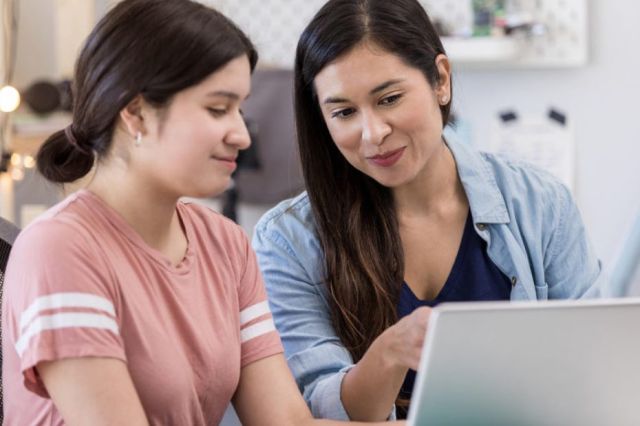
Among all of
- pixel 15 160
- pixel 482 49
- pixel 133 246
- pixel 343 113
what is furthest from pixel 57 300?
pixel 482 49

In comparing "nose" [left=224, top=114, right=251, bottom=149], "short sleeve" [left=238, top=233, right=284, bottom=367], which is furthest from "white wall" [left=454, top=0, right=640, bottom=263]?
"nose" [left=224, top=114, right=251, bottom=149]

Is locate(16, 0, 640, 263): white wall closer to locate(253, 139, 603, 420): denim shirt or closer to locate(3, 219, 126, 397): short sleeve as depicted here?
locate(253, 139, 603, 420): denim shirt

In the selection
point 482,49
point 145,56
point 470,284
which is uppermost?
point 145,56

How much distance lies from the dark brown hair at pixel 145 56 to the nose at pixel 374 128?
0.33 metres

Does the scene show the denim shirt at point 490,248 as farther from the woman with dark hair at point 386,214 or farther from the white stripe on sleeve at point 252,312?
the white stripe on sleeve at point 252,312

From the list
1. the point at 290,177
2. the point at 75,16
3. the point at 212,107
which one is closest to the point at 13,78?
the point at 75,16

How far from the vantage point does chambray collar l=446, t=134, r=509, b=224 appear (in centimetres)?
165

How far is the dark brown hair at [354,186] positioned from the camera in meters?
1.55

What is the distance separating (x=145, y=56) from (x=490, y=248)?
2.20ft

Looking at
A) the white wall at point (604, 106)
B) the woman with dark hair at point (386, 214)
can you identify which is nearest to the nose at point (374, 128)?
the woman with dark hair at point (386, 214)

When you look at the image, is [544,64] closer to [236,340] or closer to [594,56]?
[594,56]

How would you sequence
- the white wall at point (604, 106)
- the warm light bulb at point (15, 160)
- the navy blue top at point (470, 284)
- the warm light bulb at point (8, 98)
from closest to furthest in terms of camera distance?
the navy blue top at point (470, 284) → the warm light bulb at point (8, 98) → the warm light bulb at point (15, 160) → the white wall at point (604, 106)

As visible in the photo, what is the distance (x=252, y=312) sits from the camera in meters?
1.35

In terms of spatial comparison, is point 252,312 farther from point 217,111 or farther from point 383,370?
point 217,111
